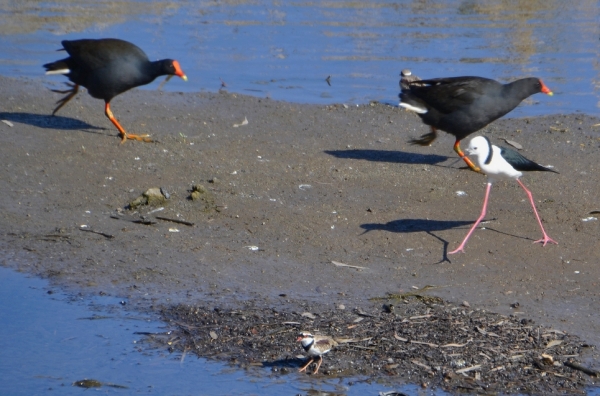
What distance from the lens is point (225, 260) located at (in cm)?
681

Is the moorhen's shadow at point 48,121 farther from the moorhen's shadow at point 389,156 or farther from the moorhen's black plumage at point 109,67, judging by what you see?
the moorhen's shadow at point 389,156

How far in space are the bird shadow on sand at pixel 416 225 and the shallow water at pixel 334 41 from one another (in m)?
4.09

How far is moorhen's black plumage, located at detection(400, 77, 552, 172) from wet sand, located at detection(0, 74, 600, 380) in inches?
19.5

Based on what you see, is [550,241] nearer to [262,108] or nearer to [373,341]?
[373,341]

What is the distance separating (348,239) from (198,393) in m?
2.67

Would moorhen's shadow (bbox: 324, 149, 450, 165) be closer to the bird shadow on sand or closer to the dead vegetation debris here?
the bird shadow on sand

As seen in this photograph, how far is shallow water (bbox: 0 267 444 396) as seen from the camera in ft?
16.4

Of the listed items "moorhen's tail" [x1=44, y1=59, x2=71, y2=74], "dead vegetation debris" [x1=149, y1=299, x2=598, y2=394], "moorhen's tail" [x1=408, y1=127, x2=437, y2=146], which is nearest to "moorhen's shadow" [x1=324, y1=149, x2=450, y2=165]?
"moorhen's tail" [x1=408, y1=127, x2=437, y2=146]

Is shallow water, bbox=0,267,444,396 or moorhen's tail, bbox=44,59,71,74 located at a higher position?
moorhen's tail, bbox=44,59,71,74

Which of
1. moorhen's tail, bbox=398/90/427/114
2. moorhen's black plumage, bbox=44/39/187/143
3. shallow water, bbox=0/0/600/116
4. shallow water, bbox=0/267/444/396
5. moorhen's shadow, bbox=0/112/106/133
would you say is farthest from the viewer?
shallow water, bbox=0/0/600/116

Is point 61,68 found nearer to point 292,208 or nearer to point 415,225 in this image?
point 292,208

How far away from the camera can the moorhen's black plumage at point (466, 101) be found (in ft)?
29.5

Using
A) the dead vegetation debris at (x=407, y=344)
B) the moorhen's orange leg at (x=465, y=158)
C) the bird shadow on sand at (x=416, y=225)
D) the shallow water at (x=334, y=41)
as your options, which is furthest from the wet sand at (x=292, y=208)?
the shallow water at (x=334, y=41)

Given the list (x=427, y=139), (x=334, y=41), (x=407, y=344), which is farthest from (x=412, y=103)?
(x=334, y=41)
